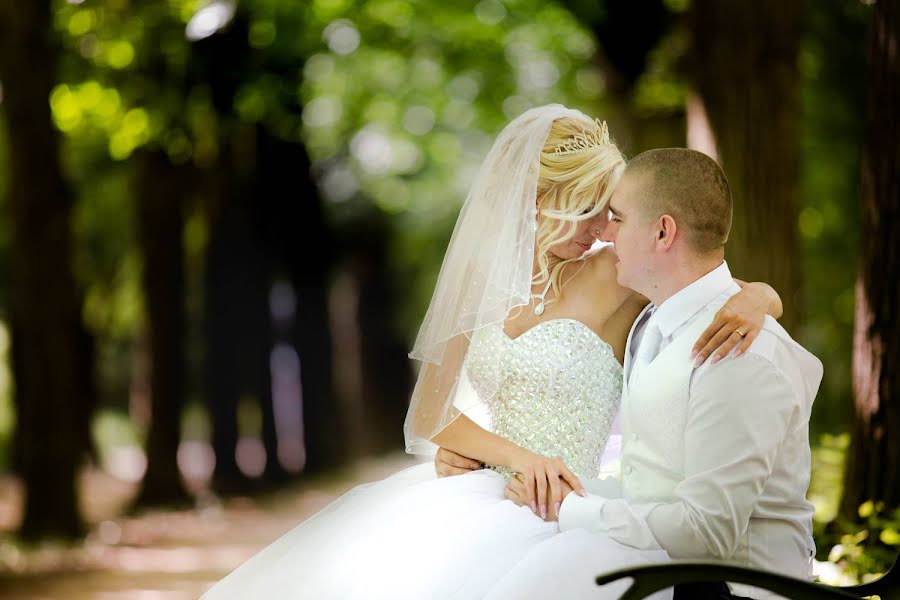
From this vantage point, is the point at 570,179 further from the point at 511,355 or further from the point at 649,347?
the point at 649,347

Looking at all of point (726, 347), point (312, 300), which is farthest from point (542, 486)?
point (312, 300)

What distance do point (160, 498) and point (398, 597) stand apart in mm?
12240

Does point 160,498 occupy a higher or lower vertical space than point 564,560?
lower

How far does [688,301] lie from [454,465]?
110cm

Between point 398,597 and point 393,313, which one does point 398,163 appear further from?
point 398,597

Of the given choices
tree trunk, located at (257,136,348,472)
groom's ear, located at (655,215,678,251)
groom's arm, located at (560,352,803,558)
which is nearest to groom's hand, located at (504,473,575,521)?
groom's arm, located at (560,352,803,558)

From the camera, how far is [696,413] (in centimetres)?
314

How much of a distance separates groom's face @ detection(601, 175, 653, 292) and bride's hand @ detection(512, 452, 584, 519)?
60cm

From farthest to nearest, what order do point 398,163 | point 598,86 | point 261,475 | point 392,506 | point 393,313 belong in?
point 393,313 < point 398,163 < point 261,475 < point 598,86 < point 392,506

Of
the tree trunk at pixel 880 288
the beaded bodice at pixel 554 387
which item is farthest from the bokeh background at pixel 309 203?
the beaded bodice at pixel 554 387

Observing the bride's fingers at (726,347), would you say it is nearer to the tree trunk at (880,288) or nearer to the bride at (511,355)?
the bride at (511,355)

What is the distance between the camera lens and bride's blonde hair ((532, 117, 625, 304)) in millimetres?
4246

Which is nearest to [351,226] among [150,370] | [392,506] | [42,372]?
[150,370]

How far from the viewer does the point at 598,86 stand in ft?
46.7
